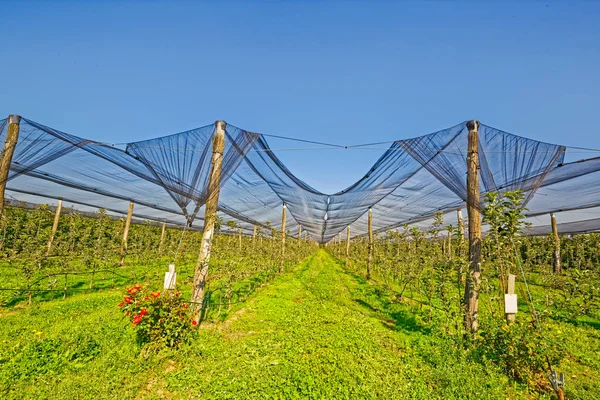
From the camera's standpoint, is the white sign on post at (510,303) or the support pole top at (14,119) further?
the support pole top at (14,119)

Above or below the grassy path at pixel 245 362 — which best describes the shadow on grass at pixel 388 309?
above

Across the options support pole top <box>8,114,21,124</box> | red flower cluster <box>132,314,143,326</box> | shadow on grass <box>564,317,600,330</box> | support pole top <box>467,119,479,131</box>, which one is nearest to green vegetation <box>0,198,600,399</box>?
red flower cluster <box>132,314,143,326</box>

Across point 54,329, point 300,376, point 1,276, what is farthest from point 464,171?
point 1,276

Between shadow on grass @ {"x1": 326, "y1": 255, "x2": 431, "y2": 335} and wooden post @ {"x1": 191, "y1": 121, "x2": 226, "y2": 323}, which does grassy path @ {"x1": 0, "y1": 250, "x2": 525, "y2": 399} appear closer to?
shadow on grass @ {"x1": 326, "y1": 255, "x2": 431, "y2": 335}

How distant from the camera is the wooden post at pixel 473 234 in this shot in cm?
443

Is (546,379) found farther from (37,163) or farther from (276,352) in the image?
(37,163)

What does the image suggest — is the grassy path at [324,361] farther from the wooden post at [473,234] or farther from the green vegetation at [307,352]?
the wooden post at [473,234]

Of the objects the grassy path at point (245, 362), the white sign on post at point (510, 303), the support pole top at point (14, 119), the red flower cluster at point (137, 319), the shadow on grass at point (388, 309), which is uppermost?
the support pole top at point (14, 119)

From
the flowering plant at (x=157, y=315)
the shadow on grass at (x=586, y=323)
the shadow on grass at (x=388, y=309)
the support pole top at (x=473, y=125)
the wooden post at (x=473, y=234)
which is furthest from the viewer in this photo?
the shadow on grass at (x=586, y=323)

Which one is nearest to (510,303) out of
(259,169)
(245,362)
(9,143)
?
(245,362)

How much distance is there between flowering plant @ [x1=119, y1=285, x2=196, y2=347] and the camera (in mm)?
3803

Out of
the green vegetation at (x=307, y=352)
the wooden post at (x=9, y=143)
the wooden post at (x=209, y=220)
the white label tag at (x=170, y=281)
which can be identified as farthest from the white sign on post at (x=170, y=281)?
the wooden post at (x=9, y=143)

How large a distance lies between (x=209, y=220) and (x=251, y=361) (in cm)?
250

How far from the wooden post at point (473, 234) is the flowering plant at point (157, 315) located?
4.55 meters
